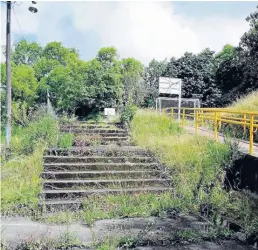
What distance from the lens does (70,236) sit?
557 centimetres

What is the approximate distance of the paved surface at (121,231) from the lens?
18.0 ft

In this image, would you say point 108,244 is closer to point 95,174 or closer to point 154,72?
point 95,174

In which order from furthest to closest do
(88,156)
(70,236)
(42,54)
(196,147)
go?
1. (42,54)
2. (88,156)
3. (196,147)
4. (70,236)

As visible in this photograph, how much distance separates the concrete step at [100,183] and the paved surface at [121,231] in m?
1.68

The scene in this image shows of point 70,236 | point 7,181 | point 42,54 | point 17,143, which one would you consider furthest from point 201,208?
point 42,54

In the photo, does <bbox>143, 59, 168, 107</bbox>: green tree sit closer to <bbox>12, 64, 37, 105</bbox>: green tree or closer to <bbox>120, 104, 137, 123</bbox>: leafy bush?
<bbox>12, 64, 37, 105</bbox>: green tree

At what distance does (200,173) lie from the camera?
8164 mm

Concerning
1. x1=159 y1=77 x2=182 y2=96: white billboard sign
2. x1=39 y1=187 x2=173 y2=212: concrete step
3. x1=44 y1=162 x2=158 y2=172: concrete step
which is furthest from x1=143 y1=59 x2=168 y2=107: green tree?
x1=39 y1=187 x2=173 y2=212: concrete step

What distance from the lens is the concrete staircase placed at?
26.7 ft

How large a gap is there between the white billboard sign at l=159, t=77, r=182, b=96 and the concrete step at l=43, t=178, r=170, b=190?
370 inches

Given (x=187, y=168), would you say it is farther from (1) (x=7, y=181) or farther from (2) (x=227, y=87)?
(2) (x=227, y=87)

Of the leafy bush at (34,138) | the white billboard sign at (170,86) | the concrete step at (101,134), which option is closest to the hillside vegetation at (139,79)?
the white billboard sign at (170,86)

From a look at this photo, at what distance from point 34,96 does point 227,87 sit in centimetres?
2252

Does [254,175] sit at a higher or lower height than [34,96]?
lower
